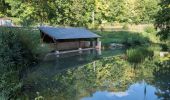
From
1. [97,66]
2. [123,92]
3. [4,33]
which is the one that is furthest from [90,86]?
[97,66]

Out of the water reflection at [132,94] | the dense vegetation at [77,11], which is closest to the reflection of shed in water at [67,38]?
the dense vegetation at [77,11]

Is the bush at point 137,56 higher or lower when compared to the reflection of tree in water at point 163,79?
lower

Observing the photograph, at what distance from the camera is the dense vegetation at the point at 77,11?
5469cm

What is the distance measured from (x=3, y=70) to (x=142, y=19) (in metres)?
62.6

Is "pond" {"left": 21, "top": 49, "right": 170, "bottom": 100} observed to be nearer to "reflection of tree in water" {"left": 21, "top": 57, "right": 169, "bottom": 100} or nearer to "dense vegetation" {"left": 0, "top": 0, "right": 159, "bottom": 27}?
"reflection of tree in water" {"left": 21, "top": 57, "right": 169, "bottom": 100}

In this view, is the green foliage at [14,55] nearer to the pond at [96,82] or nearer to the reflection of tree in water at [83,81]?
the pond at [96,82]

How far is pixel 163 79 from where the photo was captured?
22375mm

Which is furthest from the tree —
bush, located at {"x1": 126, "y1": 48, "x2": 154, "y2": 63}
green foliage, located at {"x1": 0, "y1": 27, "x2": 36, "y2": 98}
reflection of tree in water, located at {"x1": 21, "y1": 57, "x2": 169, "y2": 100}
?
green foliage, located at {"x1": 0, "y1": 27, "x2": 36, "y2": 98}

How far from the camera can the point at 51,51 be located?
121 ft

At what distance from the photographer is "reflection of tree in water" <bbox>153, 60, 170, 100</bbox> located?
18066 mm

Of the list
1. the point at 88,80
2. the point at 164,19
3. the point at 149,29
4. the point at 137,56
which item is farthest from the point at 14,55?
the point at 149,29

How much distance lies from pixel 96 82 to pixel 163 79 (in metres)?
4.17

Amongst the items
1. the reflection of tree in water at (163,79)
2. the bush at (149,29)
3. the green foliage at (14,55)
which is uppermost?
the green foliage at (14,55)

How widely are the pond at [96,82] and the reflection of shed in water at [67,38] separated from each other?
7896mm
